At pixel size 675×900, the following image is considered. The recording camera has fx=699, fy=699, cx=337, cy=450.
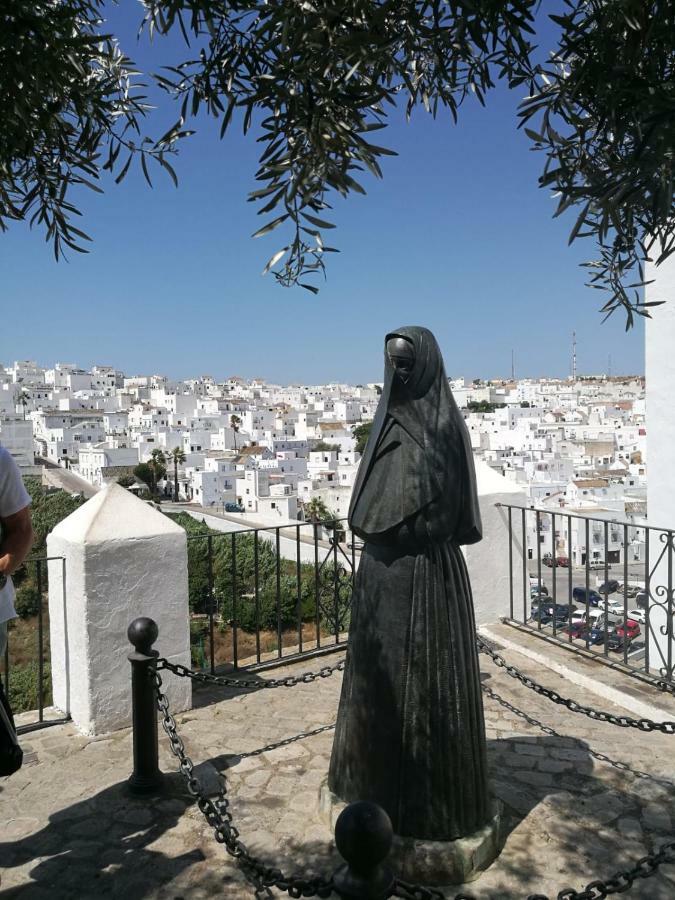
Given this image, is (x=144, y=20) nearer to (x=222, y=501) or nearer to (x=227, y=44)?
(x=227, y=44)

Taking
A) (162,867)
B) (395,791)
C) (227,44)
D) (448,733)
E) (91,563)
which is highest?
(227,44)

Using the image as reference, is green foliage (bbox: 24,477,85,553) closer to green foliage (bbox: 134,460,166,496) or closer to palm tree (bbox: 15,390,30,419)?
green foliage (bbox: 134,460,166,496)

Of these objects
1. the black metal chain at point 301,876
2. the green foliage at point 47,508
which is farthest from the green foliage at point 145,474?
the black metal chain at point 301,876

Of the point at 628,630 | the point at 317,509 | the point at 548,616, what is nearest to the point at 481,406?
the point at 317,509

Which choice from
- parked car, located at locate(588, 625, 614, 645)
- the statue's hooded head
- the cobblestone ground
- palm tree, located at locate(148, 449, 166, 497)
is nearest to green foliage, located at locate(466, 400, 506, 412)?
palm tree, located at locate(148, 449, 166, 497)

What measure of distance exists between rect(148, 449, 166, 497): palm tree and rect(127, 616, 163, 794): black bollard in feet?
241

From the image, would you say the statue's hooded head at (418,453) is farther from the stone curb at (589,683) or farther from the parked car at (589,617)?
the parked car at (589,617)

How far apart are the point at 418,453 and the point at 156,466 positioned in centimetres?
7812

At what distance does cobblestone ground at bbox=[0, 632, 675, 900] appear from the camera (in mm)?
2967

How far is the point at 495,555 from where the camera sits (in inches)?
243

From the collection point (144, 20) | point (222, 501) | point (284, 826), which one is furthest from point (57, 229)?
point (222, 501)

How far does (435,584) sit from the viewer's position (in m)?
2.92

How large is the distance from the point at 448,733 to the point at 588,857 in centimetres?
89

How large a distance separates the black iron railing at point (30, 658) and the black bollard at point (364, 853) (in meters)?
2.43
